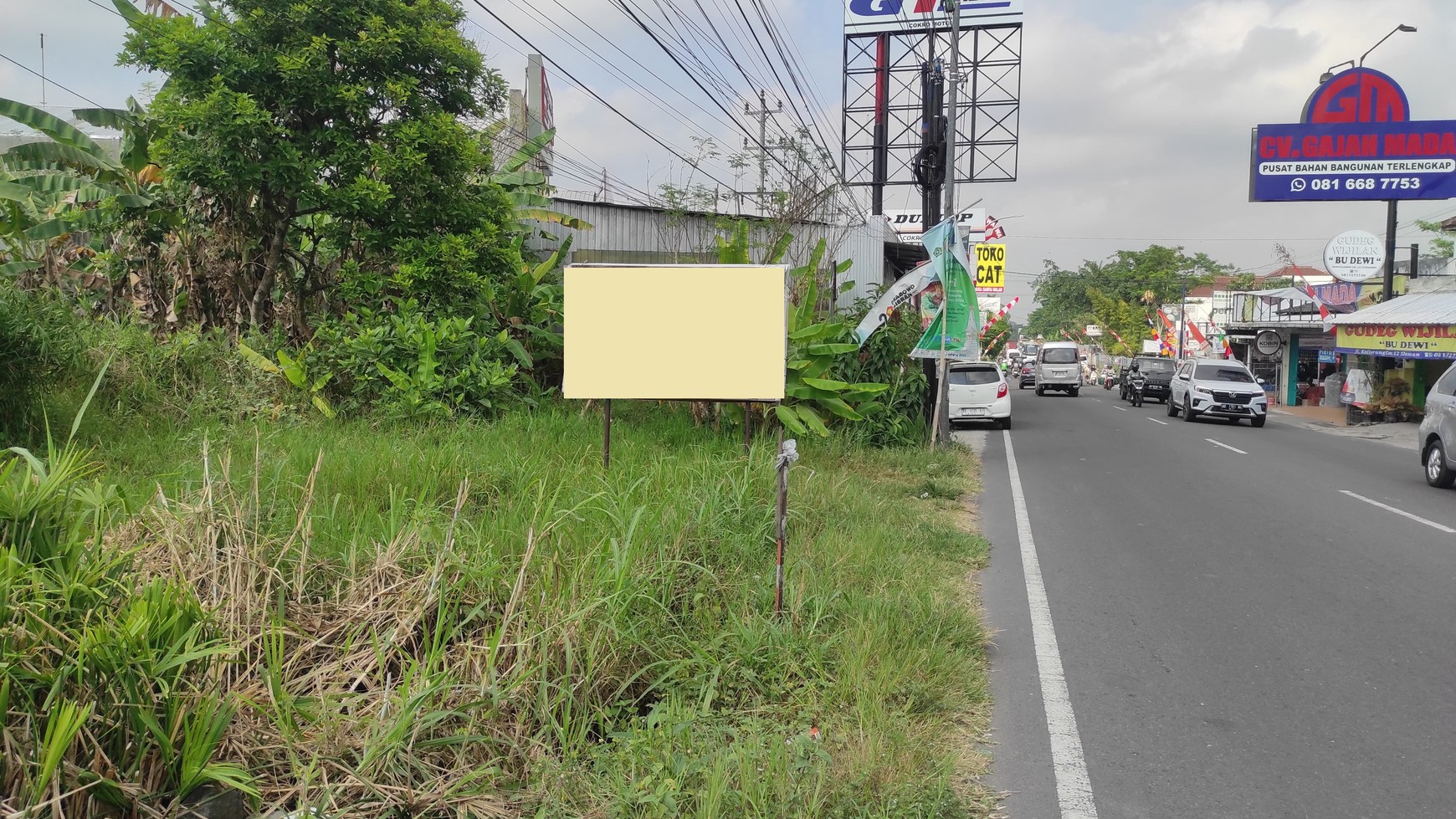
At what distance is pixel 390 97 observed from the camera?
10.5 metres

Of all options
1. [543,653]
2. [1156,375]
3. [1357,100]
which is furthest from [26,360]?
[1156,375]

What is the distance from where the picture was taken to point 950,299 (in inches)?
591

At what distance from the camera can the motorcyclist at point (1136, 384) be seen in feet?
124

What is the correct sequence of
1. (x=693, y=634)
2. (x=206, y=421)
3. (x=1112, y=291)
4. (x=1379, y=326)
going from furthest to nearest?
Result: (x=1112, y=291) → (x=1379, y=326) → (x=206, y=421) → (x=693, y=634)

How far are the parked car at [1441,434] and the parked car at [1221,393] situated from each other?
13.0 meters

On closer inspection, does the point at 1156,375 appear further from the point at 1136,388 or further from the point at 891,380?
the point at 891,380

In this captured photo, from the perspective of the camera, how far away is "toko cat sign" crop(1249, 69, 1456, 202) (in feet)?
89.2

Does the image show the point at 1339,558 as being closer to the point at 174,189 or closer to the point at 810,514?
the point at 810,514

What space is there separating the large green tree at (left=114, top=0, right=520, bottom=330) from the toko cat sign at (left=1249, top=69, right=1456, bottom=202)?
24.7 metres

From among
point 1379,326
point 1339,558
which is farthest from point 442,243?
point 1379,326

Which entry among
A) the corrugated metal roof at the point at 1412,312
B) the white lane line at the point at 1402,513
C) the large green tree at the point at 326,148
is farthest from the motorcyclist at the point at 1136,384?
the large green tree at the point at 326,148

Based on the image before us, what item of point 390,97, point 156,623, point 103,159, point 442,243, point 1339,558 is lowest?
point 1339,558

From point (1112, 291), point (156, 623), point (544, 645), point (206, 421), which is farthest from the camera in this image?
point (1112, 291)

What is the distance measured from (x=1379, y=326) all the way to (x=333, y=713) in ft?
107
